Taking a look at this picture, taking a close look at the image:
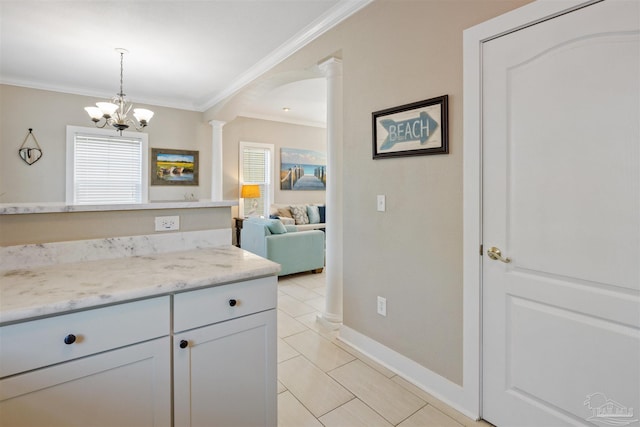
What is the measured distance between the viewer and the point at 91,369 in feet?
3.30

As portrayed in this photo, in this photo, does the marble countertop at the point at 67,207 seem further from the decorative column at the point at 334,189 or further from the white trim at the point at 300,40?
the white trim at the point at 300,40

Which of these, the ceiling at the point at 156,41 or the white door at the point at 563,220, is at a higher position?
the ceiling at the point at 156,41

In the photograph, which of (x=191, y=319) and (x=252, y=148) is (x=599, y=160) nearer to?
(x=191, y=319)

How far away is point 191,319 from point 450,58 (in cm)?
184

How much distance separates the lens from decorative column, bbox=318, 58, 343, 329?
2725 mm

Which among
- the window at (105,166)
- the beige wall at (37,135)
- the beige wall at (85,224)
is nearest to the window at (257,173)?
the window at (105,166)

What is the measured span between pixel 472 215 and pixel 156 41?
3.35 metres

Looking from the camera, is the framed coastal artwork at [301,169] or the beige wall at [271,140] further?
the framed coastal artwork at [301,169]

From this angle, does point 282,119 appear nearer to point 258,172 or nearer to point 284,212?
point 258,172

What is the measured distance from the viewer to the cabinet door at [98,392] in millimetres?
915

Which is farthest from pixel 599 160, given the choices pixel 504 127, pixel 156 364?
pixel 156 364

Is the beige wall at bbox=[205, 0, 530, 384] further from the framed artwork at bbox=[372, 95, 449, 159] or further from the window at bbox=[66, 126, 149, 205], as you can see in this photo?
the window at bbox=[66, 126, 149, 205]

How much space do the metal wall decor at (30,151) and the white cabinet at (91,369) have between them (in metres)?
4.81

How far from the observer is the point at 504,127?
1574mm
